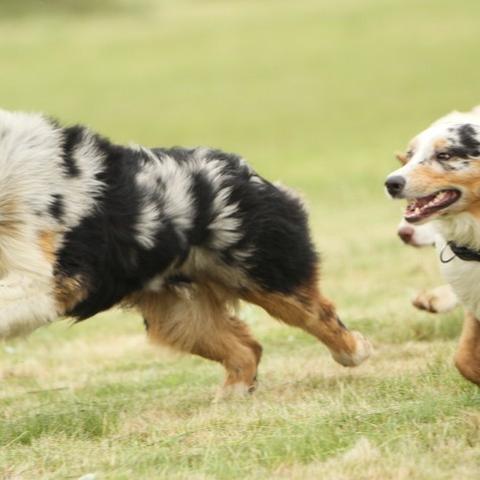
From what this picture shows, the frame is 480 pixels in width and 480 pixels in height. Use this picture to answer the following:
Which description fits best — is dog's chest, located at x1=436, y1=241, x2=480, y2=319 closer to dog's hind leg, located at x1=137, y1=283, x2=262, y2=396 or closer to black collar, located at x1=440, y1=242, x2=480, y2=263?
black collar, located at x1=440, y1=242, x2=480, y2=263

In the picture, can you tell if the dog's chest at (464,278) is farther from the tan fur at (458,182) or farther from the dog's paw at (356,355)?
the dog's paw at (356,355)

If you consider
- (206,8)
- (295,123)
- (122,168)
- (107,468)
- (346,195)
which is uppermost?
(122,168)

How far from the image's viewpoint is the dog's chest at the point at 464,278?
21.7ft

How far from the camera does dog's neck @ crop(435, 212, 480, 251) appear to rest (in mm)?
6453

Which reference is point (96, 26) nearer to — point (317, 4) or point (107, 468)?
point (317, 4)

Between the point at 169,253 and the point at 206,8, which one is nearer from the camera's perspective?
the point at 169,253

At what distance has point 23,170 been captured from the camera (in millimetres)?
6281

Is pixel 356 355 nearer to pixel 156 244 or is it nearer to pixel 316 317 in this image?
pixel 316 317

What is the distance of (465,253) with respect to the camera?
21.4 feet

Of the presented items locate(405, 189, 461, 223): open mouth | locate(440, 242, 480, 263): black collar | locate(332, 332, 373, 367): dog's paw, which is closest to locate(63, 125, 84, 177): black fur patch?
locate(405, 189, 461, 223): open mouth

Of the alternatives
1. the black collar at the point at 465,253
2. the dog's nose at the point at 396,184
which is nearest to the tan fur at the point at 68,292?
the dog's nose at the point at 396,184

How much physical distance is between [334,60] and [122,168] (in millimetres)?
27548

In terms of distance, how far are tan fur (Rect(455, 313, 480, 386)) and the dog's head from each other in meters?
0.66

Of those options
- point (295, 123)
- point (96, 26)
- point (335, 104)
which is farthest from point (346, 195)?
point (96, 26)
